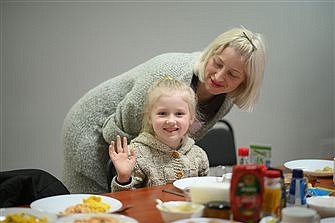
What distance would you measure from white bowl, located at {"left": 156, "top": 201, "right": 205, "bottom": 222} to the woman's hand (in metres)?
0.40

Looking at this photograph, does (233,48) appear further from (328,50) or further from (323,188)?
(328,50)

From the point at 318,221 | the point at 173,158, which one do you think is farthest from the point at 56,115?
the point at 318,221

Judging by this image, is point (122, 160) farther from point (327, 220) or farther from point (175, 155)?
point (327, 220)

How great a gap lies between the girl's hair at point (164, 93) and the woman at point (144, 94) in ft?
0.17

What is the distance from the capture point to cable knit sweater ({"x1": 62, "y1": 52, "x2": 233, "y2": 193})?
196cm

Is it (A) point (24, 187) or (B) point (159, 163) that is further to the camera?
(B) point (159, 163)

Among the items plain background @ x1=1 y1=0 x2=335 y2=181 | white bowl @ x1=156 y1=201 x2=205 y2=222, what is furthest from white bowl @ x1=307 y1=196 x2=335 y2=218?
plain background @ x1=1 y1=0 x2=335 y2=181

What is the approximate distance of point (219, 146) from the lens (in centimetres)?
254

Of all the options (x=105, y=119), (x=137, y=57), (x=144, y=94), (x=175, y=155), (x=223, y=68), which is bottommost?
(x=175, y=155)

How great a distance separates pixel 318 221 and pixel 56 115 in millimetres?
1893

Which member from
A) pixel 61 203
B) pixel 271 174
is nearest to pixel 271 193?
pixel 271 174

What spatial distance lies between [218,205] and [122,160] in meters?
0.52

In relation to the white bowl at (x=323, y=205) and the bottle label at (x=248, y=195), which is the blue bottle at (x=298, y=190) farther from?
the bottle label at (x=248, y=195)

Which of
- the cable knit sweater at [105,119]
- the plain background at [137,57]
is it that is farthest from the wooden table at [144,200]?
the plain background at [137,57]
